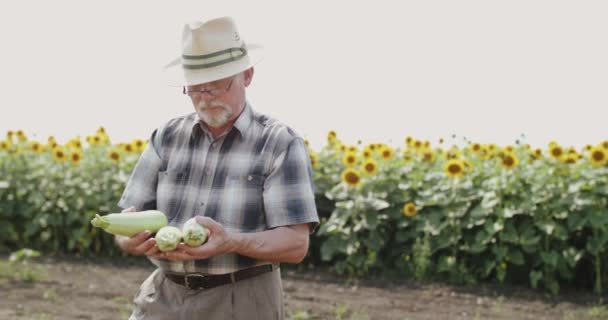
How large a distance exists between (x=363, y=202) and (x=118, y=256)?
256 cm

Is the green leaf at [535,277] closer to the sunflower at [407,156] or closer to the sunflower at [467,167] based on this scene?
the sunflower at [467,167]

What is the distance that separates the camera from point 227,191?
2.64 meters

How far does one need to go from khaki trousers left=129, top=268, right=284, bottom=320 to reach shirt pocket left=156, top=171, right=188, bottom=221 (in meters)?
0.24

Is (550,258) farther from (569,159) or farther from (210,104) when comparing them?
(210,104)

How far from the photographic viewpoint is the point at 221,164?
106 inches

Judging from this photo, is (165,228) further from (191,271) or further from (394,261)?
(394,261)

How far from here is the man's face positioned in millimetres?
2598

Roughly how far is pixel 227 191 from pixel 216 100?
0.29 meters

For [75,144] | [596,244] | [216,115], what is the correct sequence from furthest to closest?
[75,144]
[596,244]
[216,115]

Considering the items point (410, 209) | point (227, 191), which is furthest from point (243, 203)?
point (410, 209)

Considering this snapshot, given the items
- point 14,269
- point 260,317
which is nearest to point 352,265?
point 14,269

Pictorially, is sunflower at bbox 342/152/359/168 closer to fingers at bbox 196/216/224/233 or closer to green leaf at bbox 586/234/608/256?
green leaf at bbox 586/234/608/256

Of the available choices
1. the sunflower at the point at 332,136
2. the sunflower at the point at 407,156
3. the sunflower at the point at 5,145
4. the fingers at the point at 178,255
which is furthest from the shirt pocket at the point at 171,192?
the sunflower at the point at 5,145

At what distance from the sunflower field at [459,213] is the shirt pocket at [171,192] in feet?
12.8
